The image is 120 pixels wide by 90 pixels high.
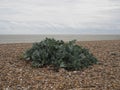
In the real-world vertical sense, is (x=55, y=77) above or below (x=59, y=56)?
below

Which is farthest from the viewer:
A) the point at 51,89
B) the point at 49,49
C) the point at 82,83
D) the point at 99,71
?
the point at 49,49

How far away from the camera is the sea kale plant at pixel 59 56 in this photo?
26.4 feet

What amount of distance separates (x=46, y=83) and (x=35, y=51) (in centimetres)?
190

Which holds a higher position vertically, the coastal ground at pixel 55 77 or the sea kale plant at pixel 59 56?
the sea kale plant at pixel 59 56

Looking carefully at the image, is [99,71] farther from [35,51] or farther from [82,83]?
[35,51]

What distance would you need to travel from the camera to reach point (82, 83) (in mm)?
6902

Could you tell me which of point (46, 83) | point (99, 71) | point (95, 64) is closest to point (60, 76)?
point (46, 83)

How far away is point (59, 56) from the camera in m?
8.15

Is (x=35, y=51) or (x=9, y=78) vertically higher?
(x=35, y=51)

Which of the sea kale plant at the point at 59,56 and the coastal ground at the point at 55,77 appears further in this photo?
the sea kale plant at the point at 59,56

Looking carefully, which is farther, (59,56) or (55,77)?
(59,56)

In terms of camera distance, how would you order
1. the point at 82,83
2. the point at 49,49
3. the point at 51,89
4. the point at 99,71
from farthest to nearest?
the point at 49,49
the point at 99,71
the point at 82,83
the point at 51,89

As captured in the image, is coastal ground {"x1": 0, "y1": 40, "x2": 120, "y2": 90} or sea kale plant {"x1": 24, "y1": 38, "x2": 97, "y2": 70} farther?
sea kale plant {"x1": 24, "y1": 38, "x2": 97, "y2": 70}

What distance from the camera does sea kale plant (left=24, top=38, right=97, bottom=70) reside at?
805 cm
